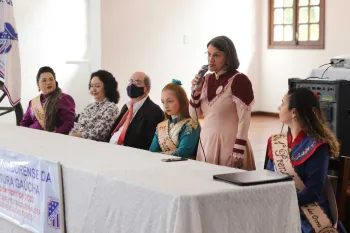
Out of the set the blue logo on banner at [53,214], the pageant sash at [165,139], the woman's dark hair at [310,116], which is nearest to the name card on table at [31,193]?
the blue logo on banner at [53,214]

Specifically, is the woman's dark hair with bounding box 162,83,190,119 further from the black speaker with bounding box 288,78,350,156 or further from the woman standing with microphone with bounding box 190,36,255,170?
the black speaker with bounding box 288,78,350,156

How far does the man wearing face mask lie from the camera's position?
3787 mm

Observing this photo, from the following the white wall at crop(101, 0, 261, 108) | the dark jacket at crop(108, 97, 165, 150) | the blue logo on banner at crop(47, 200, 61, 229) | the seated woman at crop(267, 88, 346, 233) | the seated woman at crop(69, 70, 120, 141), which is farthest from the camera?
the white wall at crop(101, 0, 261, 108)

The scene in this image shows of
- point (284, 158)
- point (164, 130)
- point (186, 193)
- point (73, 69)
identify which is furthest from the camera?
point (73, 69)

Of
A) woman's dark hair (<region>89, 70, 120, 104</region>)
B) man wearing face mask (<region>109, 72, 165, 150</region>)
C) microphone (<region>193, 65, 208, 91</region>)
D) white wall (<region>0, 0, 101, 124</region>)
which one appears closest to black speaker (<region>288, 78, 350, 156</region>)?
man wearing face mask (<region>109, 72, 165, 150</region>)

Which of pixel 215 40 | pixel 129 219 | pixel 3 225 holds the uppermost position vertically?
pixel 215 40

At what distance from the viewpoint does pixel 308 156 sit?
267 cm

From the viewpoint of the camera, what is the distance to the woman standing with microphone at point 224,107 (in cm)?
318

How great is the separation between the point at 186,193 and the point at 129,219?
0.29m

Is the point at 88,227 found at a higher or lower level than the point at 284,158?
lower

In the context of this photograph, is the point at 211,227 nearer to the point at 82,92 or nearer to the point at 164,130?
the point at 164,130

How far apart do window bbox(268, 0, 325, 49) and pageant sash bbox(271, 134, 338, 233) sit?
22.5 feet

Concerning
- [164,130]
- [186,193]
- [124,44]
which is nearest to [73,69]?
[124,44]

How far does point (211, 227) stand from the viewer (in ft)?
6.57
